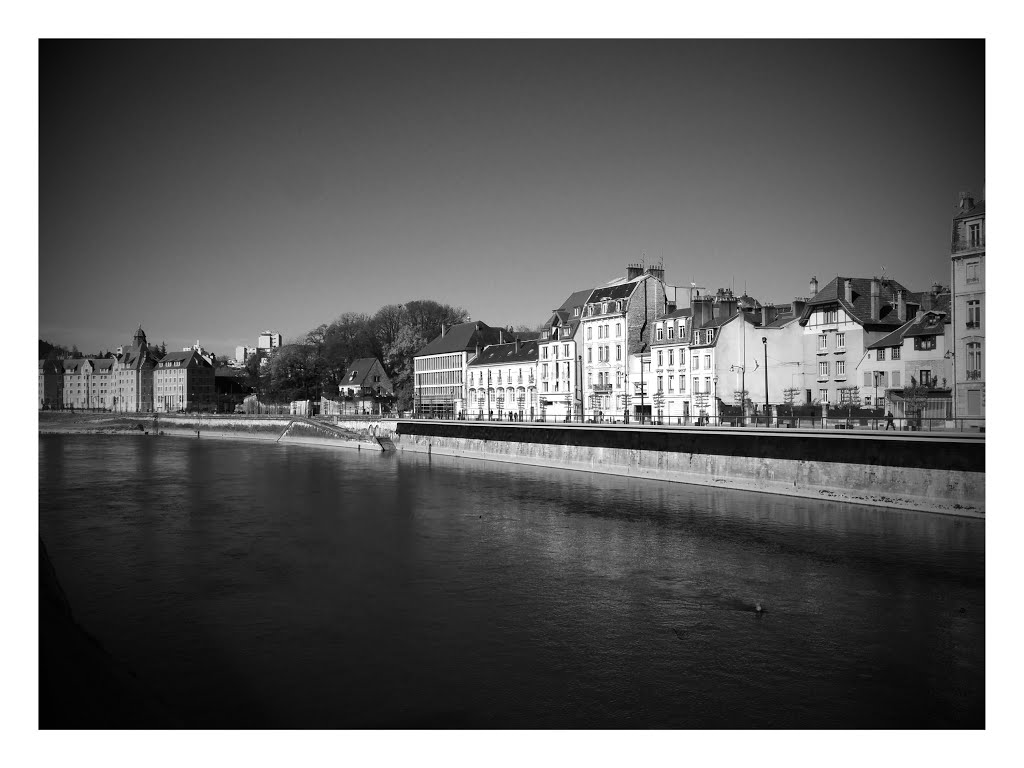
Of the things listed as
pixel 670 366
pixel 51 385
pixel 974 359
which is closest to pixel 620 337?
pixel 670 366

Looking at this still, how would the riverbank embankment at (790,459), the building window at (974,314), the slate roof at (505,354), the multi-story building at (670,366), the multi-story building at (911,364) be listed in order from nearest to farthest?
1. the riverbank embankment at (790,459)
2. the building window at (974,314)
3. the multi-story building at (911,364)
4. the multi-story building at (670,366)
5. the slate roof at (505,354)

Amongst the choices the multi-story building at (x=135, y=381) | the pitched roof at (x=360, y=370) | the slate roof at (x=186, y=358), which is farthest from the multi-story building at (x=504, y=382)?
the multi-story building at (x=135, y=381)

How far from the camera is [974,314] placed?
30.1m

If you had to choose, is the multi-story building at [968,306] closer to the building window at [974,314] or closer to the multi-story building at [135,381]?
the building window at [974,314]

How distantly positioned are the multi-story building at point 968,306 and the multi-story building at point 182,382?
116257mm

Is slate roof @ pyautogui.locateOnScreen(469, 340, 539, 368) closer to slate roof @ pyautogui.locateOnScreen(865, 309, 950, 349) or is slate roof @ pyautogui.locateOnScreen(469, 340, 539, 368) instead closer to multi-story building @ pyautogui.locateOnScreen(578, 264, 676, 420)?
multi-story building @ pyautogui.locateOnScreen(578, 264, 676, 420)

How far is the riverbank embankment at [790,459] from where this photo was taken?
29250 mm

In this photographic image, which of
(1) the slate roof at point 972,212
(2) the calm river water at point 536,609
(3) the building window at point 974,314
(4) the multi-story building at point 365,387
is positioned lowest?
(2) the calm river water at point 536,609

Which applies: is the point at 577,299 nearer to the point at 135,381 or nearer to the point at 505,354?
the point at 505,354

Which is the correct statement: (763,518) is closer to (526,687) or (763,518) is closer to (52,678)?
(526,687)

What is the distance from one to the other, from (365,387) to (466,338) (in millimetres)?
16626

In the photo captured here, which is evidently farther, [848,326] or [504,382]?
[504,382]

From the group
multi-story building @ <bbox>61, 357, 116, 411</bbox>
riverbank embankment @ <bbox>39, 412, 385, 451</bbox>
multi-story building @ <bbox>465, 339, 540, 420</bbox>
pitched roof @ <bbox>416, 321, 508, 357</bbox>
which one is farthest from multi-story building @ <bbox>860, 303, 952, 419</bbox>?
multi-story building @ <bbox>61, 357, 116, 411</bbox>

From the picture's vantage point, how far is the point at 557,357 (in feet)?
219
